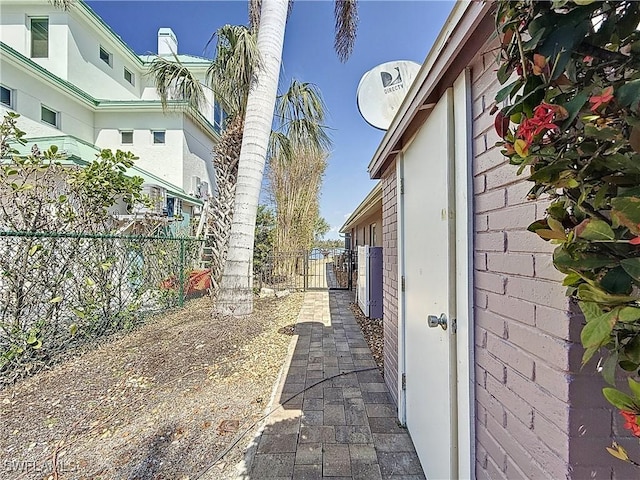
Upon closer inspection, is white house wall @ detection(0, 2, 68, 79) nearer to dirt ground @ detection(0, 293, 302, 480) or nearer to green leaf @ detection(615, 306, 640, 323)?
dirt ground @ detection(0, 293, 302, 480)

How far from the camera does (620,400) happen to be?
646mm

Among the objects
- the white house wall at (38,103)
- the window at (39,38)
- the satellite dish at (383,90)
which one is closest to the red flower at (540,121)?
the satellite dish at (383,90)

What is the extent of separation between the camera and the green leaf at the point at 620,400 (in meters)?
0.64

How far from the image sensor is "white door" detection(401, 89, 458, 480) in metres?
1.70

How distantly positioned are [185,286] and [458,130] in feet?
22.5

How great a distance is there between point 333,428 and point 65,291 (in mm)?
3598

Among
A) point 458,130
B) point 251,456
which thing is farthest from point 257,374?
point 458,130

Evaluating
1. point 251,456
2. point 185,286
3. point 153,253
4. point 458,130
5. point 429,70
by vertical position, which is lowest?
point 251,456

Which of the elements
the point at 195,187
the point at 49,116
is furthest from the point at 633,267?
the point at 195,187

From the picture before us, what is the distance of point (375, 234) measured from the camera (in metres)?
9.49

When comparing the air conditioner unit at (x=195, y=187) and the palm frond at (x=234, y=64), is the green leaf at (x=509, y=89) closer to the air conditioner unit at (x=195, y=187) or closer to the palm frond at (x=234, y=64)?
the palm frond at (x=234, y=64)

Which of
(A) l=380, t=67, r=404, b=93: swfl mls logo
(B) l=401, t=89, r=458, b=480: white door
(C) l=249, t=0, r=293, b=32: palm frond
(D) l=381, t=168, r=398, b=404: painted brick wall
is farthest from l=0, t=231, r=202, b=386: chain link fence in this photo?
(C) l=249, t=0, r=293, b=32: palm frond

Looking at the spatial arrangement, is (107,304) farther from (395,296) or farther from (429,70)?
(429,70)

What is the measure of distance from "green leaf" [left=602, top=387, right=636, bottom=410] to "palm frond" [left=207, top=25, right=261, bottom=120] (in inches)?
244
